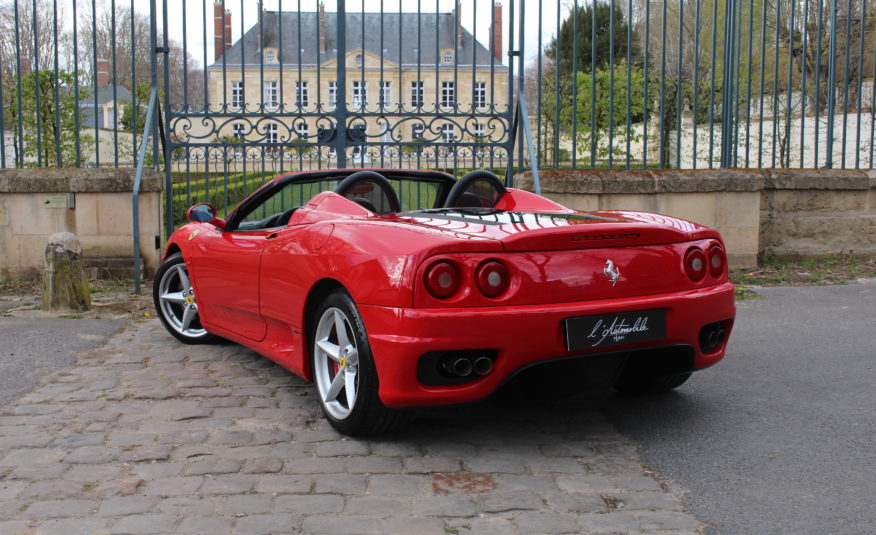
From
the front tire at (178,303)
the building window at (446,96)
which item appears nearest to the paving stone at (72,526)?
the front tire at (178,303)

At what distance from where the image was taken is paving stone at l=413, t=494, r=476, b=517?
2.92 meters

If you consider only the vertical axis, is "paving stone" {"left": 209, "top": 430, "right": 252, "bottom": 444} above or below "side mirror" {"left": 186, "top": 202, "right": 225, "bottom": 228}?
below

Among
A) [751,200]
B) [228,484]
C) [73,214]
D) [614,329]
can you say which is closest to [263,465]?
[228,484]

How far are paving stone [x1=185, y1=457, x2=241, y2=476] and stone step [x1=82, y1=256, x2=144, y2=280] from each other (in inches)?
230

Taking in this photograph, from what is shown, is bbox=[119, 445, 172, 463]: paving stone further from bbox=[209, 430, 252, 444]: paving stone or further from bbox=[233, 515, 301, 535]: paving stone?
bbox=[233, 515, 301, 535]: paving stone

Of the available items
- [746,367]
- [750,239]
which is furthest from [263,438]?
[750,239]

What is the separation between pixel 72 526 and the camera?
9.18 feet

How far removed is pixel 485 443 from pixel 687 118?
29.9 m

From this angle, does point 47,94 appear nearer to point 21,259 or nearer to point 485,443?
point 21,259

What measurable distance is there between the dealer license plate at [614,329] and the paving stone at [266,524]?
1.30 m

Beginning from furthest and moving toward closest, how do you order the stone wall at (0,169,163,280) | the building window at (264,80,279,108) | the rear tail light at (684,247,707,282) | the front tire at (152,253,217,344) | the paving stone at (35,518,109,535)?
1. the building window at (264,80,279,108)
2. the stone wall at (0,169,163,280)
3. the front tire at (152,253,217,344)
4. the rear tail light at (684,247,707,282)
5. the paving stone at (35,518,109,535)

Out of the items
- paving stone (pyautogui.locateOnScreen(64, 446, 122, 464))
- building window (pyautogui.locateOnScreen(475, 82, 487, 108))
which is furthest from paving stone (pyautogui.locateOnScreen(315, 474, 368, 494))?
building window (pyautogui.locateOnScreen(475, 82, 487, 108))

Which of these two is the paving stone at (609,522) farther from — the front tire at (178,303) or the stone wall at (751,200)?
the stone wall at (751,200)

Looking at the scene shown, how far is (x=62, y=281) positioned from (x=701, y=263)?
5463 millimetres
